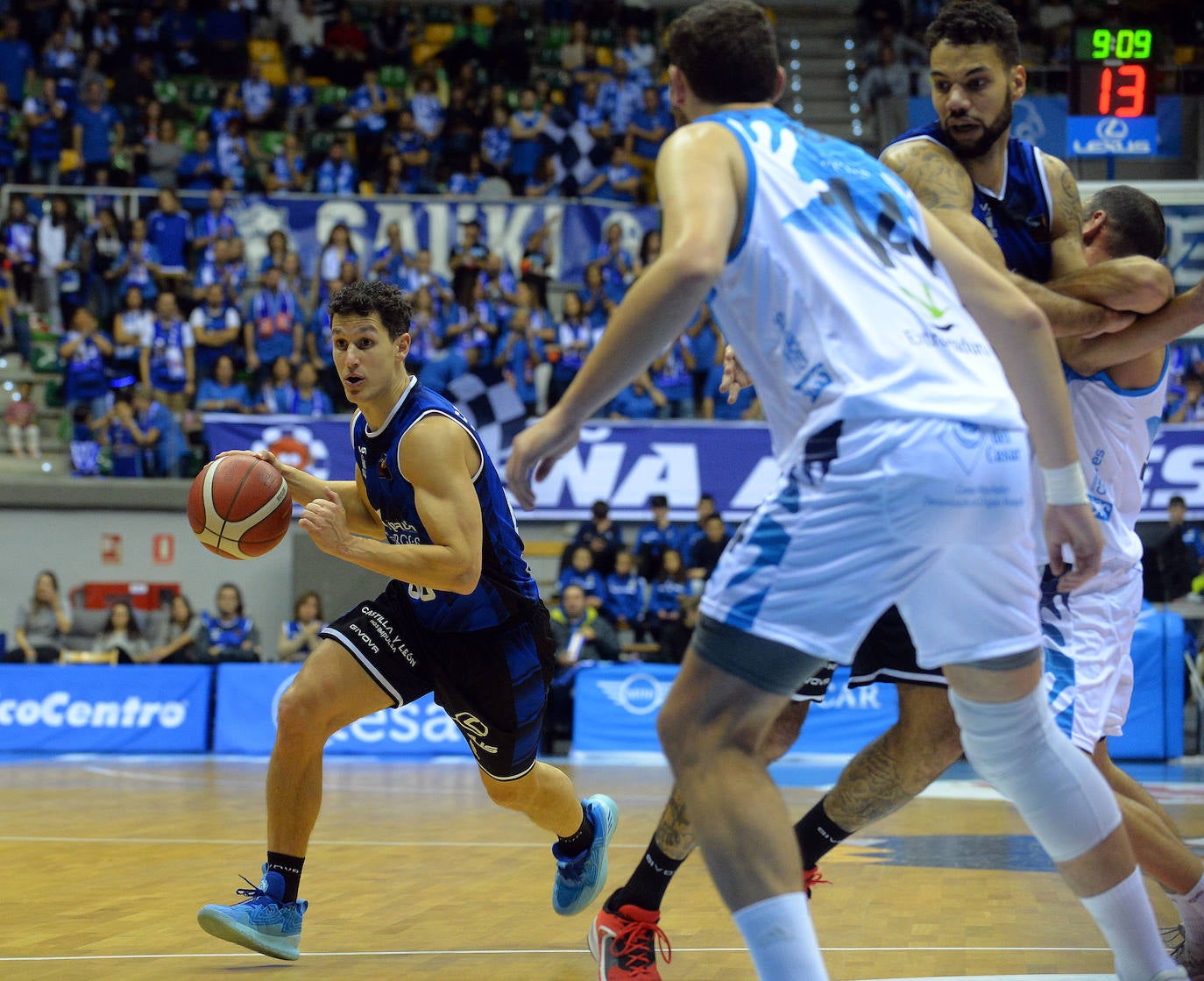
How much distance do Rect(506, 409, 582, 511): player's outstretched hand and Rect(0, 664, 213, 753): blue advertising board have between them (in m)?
10.9

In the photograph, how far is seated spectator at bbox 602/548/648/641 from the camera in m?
13.7

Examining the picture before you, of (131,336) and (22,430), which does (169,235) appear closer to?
(131,336)

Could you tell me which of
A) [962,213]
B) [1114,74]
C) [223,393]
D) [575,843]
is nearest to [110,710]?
[223,393]

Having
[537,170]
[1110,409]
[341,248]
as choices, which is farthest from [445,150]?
[1110,409]

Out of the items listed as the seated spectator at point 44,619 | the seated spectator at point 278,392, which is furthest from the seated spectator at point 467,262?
the seated spectator at point 44,619

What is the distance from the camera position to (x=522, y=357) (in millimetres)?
15797

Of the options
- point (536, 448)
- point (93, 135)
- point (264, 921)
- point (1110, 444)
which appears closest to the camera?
point (536, 448)

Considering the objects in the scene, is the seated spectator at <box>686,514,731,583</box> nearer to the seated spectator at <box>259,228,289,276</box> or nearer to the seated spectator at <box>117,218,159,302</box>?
the seated spectator at <box>259,228,289,276</box>

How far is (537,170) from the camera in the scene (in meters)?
18.4

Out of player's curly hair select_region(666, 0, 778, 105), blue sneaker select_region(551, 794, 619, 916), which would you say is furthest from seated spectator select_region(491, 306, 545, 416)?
player's curly hair select_region(666, 0, 778, 105)

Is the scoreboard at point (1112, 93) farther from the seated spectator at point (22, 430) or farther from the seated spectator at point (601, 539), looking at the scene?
the seated spectator at point (22, 430)

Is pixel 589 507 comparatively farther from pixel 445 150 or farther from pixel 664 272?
pixel 664 272

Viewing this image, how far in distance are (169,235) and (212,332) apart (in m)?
1.55

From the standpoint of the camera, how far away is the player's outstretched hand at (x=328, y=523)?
13.3 ft
